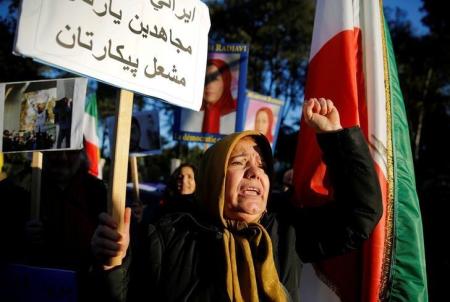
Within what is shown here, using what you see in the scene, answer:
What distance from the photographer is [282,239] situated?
5.68 feet

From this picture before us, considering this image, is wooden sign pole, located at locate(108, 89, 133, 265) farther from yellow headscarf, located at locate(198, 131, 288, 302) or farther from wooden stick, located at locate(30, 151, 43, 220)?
wooden stick, located at locate(30, 151, 43, 220)

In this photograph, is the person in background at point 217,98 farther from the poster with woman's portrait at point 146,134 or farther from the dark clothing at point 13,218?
the dark clothing at point 13,218

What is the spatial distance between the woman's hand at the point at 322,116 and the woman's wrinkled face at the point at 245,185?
0.27 m

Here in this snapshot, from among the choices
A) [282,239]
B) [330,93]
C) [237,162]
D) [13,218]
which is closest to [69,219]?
[13,218]

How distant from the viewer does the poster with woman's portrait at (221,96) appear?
4913 millimetres

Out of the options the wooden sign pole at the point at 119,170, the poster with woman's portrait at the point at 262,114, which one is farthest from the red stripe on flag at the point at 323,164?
the poster with woman's portrait at the point at 262,114

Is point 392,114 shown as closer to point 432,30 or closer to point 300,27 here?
point 432,30

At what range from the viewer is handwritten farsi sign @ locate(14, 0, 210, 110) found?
1.28 metres

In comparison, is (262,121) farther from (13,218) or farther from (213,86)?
(13,218)

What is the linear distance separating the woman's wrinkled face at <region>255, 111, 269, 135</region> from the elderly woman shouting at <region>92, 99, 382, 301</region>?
433 centimetres

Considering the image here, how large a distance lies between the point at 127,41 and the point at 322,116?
83 centimetres

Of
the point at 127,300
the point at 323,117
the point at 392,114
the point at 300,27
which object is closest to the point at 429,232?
the point at 392,114

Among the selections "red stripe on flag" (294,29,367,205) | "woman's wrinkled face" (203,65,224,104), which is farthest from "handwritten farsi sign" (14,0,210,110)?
"woman's wrinkled face" (203,65,224,104)

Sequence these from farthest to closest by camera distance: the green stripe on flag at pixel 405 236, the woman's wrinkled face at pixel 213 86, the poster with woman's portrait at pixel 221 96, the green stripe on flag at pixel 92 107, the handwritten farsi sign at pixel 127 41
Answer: the green stripe on flag at pixel 92 107, the woman's wrinkled face at pixel 213 86, the poster with woman's portrait at pixel 221 96, the green stripe on flag at pixel 405 236, the handwritten farsi sign at pixel 127 41
